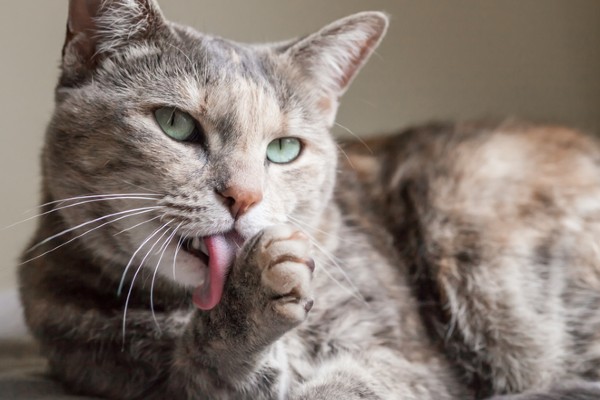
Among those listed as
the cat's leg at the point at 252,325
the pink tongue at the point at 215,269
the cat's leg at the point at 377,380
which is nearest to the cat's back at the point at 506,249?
the cat's leg at the point at 377,380

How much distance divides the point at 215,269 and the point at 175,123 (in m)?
0.29

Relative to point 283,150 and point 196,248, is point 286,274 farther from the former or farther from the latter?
point 283,150

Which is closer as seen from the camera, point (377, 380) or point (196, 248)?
point (196, 248)

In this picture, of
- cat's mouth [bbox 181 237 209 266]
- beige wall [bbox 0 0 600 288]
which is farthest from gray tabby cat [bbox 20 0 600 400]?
beige wall [bbox 0 0 600 288]

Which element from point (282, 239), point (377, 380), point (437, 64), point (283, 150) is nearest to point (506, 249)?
point (377, 380)

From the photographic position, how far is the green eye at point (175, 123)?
1.24 m

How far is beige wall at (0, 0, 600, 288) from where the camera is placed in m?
2.36

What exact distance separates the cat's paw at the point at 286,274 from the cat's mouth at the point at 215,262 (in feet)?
0.30

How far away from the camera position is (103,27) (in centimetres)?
131

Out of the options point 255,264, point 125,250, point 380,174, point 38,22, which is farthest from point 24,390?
point 38,22

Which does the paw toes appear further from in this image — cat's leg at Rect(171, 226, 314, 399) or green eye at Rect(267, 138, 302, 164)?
green eye at Rect(267, 138, 302, 164)

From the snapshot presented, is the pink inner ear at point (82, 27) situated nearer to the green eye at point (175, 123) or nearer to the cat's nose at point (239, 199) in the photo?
the green eye at point (175, 123)

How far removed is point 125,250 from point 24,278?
34 cm

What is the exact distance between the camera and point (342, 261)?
151 cm
